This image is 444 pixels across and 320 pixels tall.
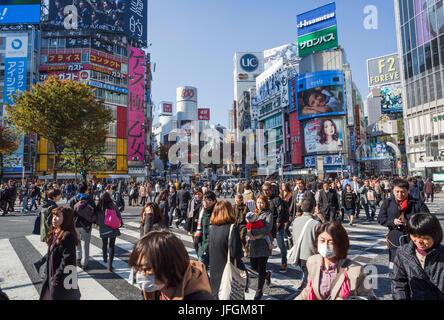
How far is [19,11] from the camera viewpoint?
4916 centimetres

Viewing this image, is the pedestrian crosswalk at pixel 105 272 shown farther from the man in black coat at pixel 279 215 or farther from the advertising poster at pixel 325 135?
the advertising poster at pixel 325 135

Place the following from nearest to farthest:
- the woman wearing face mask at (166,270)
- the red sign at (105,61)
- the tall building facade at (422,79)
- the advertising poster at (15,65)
→ 1. the woman wearing face mask at (166,270)
2. the tall building facade at (422,79)
3. the advertising poster at (15,65)
4. the red sign at (105,61)

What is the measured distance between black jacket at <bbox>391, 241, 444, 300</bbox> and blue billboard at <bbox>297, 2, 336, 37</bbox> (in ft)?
212

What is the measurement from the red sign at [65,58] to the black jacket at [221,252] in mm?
53866

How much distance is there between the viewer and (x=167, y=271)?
5.76ft

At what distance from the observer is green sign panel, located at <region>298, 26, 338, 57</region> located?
5747 centimetres

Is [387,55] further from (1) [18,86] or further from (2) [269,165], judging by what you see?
(1) [18,86]

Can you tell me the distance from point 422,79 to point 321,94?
1728 cm

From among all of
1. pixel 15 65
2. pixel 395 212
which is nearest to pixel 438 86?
pixel 395 212

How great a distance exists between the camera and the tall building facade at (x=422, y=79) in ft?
119

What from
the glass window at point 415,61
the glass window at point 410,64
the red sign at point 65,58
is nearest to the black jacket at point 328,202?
the glass window at point 415,61

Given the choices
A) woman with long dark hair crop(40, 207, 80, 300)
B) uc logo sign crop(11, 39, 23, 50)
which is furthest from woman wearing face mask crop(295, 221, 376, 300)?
uc logo sign crop(11, 39, 23, 50)

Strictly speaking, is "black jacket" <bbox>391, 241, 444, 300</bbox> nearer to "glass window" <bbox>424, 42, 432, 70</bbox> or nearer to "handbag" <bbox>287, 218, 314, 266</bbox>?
"handbag" <bbox>287, 218, 314, 266</bbox>
